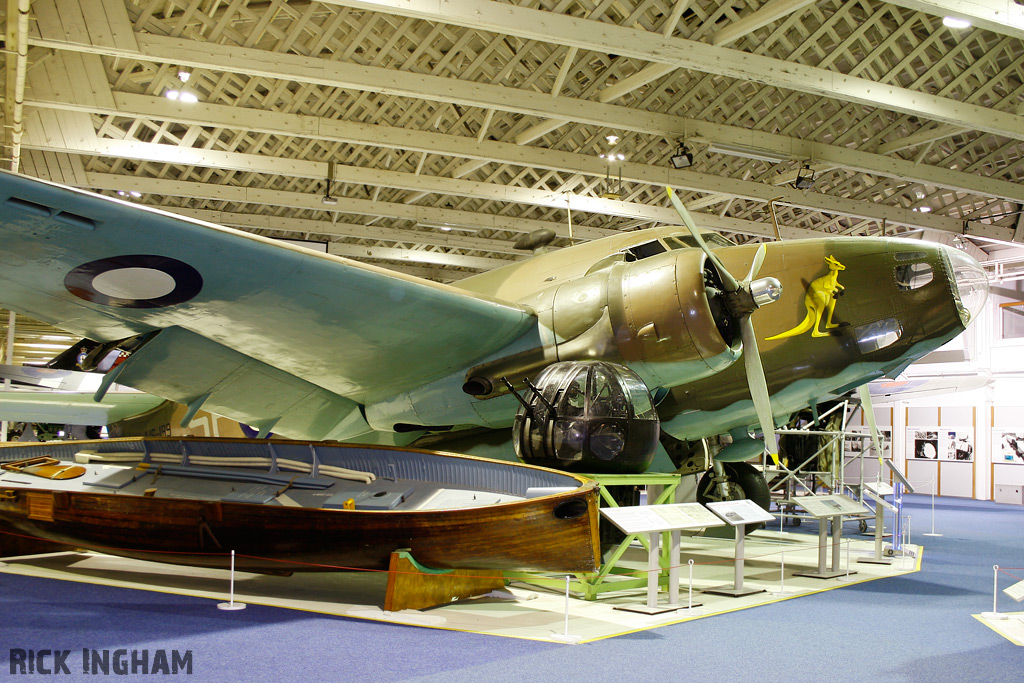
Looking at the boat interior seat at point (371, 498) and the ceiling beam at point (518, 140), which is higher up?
the ceiling beam at point (518, 140)

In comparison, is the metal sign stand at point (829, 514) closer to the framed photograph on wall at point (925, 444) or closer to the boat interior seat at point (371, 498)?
the boat interior seat at point (371, 498)

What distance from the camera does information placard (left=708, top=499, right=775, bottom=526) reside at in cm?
664

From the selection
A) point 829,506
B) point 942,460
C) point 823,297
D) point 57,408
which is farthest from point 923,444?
point 57,408

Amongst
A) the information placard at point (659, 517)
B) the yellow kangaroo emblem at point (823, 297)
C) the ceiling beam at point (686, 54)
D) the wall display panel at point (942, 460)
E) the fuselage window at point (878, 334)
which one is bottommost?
the wall display panel at point (942, 460)

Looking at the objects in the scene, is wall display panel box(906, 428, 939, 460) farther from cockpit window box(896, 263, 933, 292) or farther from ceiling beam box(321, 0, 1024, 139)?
cockpit window box(896, 263, 933, 292)

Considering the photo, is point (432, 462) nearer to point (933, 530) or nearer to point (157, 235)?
point (157, 235)

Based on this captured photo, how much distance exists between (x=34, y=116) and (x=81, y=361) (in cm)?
839

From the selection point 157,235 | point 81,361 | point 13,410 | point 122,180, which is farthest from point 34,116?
point 157,235

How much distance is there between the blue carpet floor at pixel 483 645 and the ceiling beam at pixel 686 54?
655cm

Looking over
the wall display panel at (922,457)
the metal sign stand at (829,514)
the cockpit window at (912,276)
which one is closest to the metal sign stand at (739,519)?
the metal sign stand at (829,514)

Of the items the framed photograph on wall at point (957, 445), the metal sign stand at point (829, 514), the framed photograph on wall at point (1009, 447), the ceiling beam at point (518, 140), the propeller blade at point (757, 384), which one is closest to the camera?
the propeller blade at point (757, 384)

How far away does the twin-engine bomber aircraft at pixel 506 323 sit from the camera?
5926 millimetres

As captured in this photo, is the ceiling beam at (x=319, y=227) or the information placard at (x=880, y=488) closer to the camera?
the information placard at (x=880, y=488)

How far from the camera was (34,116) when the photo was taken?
1310cm
